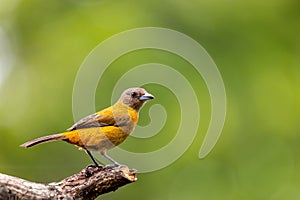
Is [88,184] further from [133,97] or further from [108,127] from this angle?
[133,97]

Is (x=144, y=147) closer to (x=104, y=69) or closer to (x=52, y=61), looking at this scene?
(x=104, y=69)

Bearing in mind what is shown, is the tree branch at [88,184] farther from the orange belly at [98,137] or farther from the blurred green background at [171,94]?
the blurred green background at [171,94]

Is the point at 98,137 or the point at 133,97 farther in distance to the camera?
the point at 133,97

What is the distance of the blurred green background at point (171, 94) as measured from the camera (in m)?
10.4

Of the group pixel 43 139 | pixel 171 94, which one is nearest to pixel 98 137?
pixel 43 139

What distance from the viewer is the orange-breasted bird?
183 inches

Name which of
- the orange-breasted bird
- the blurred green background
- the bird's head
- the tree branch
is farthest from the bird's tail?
the blurred green background

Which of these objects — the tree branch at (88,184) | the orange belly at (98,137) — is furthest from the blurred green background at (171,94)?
the orange belly at (98,137)

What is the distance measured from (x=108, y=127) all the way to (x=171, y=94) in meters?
5.53

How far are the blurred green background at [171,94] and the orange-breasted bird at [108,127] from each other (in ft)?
15.3

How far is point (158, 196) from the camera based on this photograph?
10.6 meters

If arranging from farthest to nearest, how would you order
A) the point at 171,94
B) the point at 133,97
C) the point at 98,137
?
the point at 171,94
the point at 133,97
the point at 98,137

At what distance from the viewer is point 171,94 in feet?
33.5

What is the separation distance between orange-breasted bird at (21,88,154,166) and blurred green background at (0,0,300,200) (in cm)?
468
